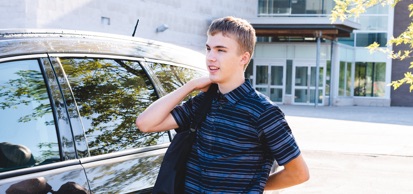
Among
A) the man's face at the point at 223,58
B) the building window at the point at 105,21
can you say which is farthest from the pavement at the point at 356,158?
the building window at the point at 105,21

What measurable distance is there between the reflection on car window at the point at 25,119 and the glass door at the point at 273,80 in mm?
38599

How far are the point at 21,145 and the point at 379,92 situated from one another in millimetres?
43145

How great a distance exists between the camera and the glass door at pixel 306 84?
40.4m

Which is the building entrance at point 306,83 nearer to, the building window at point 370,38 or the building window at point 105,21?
the building window at point 370,38

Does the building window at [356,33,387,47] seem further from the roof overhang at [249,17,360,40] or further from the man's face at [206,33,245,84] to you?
the man's face at [206,33,245,84]

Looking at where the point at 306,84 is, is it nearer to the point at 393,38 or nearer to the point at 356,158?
the point at 356,158

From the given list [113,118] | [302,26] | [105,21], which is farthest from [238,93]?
[302,26]

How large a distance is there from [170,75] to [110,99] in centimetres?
47

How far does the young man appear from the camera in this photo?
8.26 feet

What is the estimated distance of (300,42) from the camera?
133ft

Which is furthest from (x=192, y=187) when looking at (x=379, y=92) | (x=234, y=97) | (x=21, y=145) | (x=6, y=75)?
(x=379, y=92)

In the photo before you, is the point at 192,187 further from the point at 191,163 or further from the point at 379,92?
the point at 379,92

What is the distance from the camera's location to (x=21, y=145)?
104 inches

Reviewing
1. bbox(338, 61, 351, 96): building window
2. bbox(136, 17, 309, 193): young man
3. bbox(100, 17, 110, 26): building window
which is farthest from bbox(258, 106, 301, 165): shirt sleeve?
bbox(338, 61, 351, 96): building window
